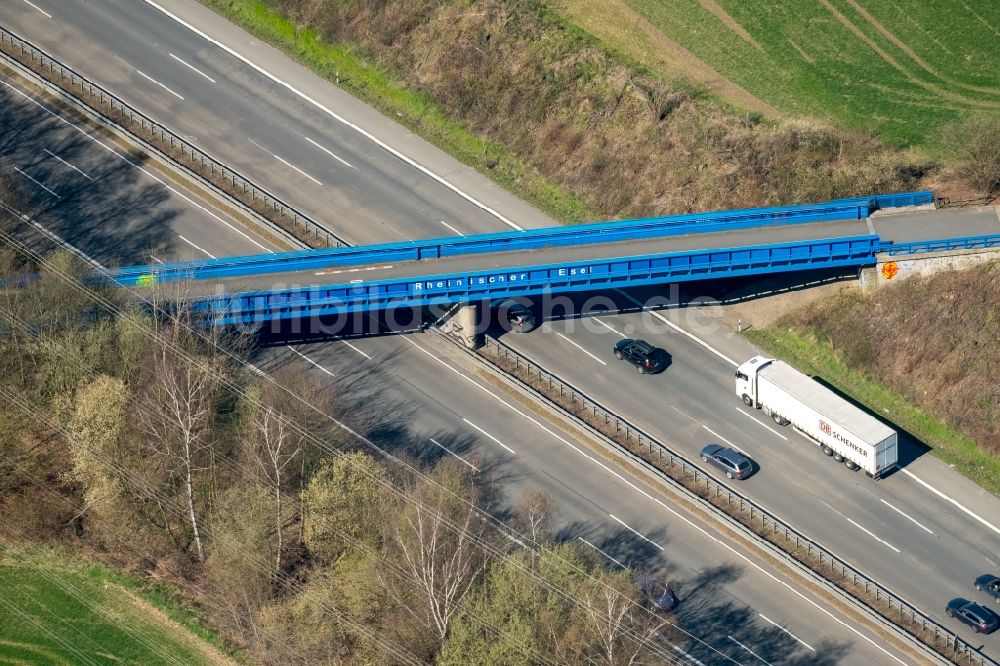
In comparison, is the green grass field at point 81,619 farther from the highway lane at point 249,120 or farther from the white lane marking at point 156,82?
the white lane marking at point 156,82

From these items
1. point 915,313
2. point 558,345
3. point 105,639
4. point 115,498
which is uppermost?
point 915,313

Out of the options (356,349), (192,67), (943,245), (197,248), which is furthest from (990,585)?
(192,67)

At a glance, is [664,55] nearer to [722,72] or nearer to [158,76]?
[722,72]

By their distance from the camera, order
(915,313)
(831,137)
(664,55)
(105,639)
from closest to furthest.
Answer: (105,639), (915,313), (831,137), (664,55)

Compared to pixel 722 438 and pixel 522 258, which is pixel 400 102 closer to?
pixel 522 258

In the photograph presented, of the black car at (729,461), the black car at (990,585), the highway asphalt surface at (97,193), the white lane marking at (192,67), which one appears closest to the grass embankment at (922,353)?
the black car at (990,585)

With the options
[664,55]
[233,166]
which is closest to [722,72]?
[664,55]
